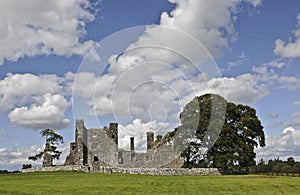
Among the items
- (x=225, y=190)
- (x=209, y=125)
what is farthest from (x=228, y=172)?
(x=225, y=190)

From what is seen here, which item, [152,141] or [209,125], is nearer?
[209,125]

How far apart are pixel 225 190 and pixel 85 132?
1380 inches

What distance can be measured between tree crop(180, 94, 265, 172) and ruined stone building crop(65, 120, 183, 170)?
4376mm

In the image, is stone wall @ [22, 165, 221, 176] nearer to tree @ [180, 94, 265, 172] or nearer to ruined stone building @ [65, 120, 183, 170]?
tree @ [180, 94, 265, 172]

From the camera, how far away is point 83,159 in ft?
190

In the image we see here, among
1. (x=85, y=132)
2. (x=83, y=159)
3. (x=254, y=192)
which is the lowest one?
(x=254, y=192)

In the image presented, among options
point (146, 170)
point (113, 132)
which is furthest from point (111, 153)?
point (146, 170)

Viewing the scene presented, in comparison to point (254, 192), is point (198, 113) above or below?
above

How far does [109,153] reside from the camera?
190ft

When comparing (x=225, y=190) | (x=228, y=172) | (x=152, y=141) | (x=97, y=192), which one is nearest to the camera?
(x=97, y=192)

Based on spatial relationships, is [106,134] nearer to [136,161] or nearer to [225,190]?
[136,161]

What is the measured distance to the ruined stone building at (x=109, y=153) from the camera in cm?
5762

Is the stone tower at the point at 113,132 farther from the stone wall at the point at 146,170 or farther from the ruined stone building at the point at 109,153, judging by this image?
the stone wall at the point at 146,170

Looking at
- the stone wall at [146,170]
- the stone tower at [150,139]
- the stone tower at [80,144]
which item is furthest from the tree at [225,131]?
the stone tower at [80,144]
